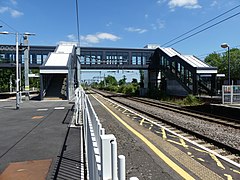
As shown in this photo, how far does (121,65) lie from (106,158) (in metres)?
41.1

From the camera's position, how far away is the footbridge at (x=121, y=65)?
28484mm

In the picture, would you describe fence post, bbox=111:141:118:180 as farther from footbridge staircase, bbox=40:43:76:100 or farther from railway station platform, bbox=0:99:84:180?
footbridge staircase, bbox=40:43:76:100

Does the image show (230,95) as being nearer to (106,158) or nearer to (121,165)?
(106,158)

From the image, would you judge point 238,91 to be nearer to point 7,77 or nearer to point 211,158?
point 211,158

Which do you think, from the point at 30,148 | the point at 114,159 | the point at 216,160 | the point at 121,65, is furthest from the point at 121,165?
the point at 121,65

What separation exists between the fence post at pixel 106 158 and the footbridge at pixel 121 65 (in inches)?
1053

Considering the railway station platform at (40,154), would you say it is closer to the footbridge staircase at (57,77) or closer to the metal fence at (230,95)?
the metal fence at (230,95)

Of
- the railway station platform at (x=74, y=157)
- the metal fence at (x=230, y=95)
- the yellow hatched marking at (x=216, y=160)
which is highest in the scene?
the metal fence at (x=230, y=95)

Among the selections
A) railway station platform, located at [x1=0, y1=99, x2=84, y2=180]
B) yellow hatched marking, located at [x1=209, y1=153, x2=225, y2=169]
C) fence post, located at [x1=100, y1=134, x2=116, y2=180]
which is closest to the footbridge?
railway station platform, located at [x1=0, y1=99, x2=84, y2=180]

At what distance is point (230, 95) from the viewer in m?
18.0

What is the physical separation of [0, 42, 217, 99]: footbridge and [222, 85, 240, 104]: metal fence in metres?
8.99

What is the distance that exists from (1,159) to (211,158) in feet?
18.7

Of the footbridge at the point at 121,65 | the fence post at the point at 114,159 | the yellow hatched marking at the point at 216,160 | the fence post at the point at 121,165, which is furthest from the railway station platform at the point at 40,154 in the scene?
the footbridge at the point at 121,65

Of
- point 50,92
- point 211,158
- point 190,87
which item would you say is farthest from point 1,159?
point 50,92
